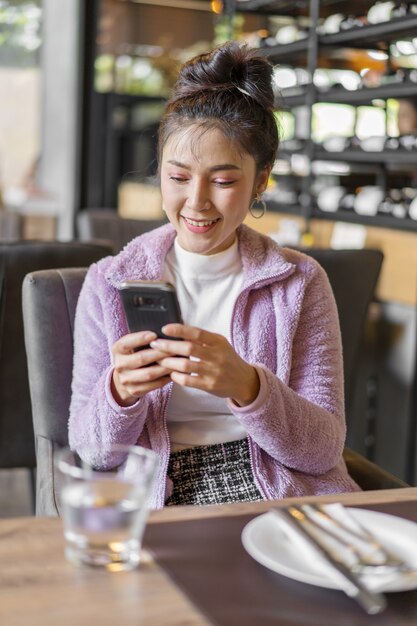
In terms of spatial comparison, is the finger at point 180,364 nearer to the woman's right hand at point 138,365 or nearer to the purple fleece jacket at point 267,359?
the woman's right hand at point 138,365

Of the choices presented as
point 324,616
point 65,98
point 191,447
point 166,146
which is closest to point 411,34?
point 166,146

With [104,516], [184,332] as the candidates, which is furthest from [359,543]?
[184,332]

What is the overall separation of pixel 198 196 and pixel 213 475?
460 mm

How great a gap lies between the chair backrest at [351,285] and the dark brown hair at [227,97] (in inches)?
29.3

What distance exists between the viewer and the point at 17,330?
2281mm

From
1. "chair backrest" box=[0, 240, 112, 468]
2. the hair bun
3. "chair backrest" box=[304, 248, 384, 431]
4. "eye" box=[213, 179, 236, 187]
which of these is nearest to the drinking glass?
"eye" box=[213, 179, 236, 187]

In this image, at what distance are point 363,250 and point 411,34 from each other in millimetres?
939

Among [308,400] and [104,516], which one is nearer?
[104,516]

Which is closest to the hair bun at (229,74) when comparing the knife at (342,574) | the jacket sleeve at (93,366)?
the jacket sleeve at (93,366)

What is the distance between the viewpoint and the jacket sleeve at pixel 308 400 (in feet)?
4.67

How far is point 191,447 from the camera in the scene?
1.60 meters

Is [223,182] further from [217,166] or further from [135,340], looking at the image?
[135,340]

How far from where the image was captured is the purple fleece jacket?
60.0 inches

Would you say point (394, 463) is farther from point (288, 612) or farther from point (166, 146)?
point (288, 612)
